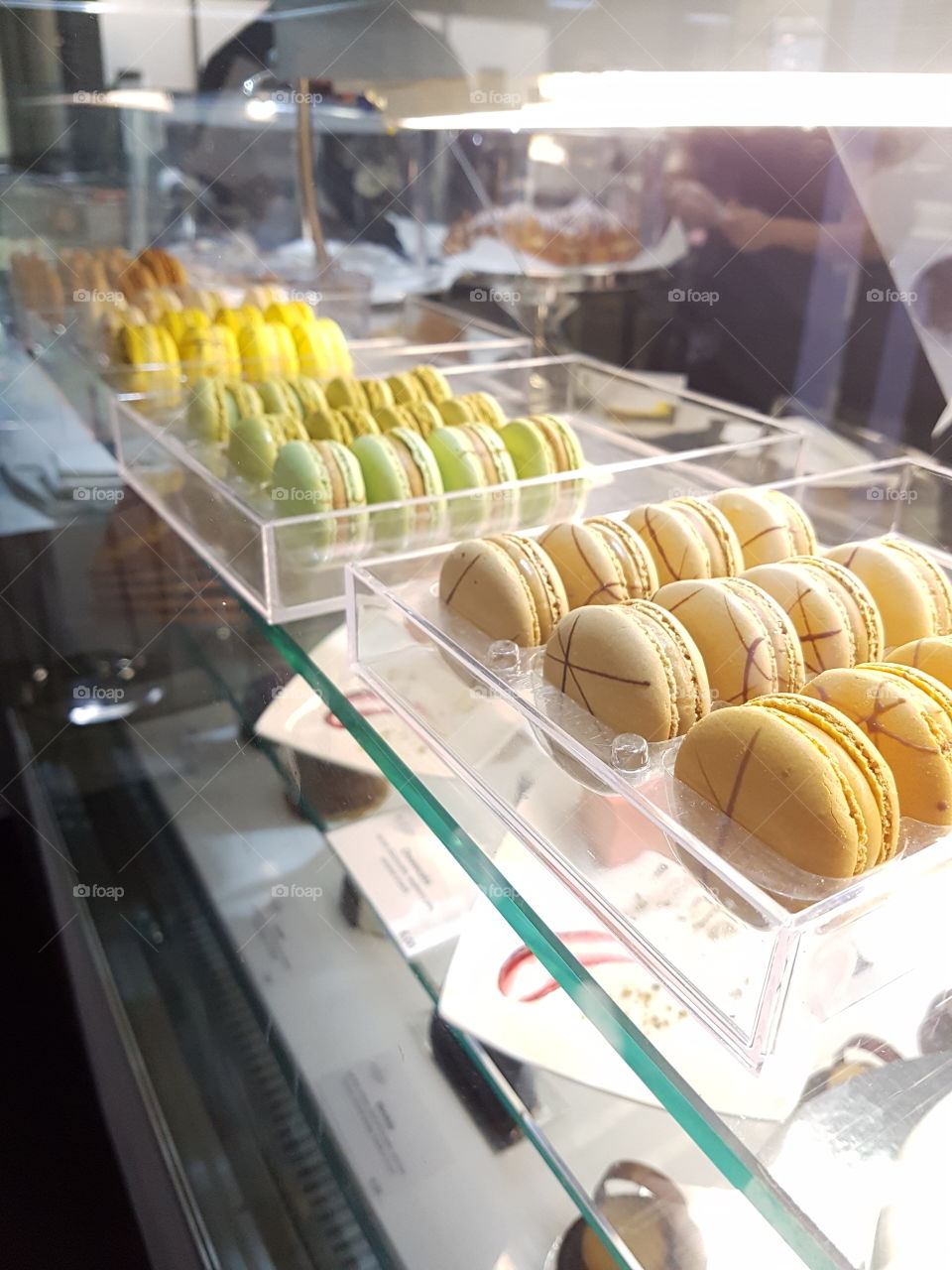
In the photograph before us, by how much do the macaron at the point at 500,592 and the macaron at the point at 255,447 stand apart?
1.37 ft

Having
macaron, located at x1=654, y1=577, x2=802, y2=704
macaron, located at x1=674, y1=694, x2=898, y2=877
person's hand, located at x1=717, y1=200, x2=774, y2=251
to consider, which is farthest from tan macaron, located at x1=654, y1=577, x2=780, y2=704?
person's hand, located at x1=717, y1=200, x2=774, y2=251

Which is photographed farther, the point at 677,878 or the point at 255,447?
the point at 255,447

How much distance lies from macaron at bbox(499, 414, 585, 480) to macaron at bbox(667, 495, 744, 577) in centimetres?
33

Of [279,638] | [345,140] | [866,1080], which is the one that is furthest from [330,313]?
[866,1080]

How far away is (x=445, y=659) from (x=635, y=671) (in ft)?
0.67

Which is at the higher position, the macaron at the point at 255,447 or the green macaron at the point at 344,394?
the green macaron at the point at 344,394

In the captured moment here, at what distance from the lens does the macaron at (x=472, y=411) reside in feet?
4.58

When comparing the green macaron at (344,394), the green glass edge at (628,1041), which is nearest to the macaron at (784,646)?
the green glass edge at (628,1041)

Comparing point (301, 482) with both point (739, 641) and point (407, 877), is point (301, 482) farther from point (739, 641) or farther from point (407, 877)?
point (739, 641)

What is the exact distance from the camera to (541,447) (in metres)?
1.28

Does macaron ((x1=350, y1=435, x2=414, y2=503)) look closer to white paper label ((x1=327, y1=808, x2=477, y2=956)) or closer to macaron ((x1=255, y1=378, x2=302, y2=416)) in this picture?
macaron ((x1=255, y1=378, x2=302, y2=416))

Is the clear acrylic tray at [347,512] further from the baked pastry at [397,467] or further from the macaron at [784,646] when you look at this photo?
the macaron at [784,646]

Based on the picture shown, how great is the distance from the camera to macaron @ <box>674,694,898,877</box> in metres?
0.56

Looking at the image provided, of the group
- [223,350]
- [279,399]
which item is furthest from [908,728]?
[223,350]
